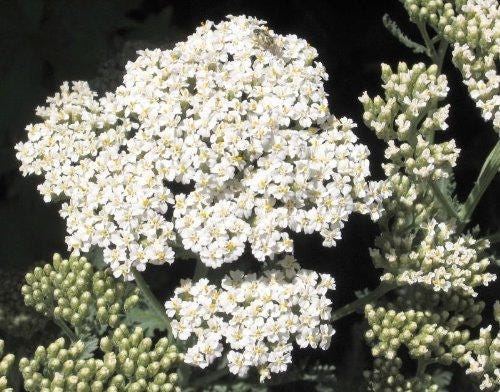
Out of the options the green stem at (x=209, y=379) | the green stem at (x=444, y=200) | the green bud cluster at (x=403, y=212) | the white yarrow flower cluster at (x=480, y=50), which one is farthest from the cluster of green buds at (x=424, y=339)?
the white yarrow flower cluster at (x=480, y=50)

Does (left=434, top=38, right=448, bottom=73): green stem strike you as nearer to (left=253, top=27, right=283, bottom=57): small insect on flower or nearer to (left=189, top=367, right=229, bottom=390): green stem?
(left=253, top=27, right=283, bottom=57): small insect on flower

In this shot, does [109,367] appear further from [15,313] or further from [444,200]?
[444,200]

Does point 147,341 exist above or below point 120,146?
below

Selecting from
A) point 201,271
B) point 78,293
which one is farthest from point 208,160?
point 78,293

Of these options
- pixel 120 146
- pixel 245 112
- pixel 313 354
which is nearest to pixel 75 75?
pixel 120 146

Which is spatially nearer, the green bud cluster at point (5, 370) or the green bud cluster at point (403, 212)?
the green bud cluster at point (5, 370)

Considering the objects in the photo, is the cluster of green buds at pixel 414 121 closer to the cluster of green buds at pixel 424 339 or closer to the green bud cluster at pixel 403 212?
the green bud cluster at pixel 403 212

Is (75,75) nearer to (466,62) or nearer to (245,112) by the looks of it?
(245,112)
